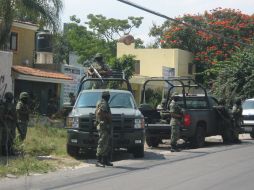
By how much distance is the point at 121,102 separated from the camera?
15016 millimetres

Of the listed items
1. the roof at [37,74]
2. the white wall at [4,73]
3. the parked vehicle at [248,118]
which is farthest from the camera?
the roof at [37,74]

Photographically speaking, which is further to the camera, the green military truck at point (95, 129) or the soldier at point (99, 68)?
the soldier at point (99, 68)

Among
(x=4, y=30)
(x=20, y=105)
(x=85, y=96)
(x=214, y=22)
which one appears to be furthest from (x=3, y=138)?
(x=214, y=22)

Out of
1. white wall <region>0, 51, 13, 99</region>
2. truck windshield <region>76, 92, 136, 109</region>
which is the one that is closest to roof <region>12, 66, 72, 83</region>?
white wall <region>0, 51, 13, 99</region>

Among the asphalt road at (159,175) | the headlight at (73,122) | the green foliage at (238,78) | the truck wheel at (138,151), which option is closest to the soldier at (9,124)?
the headlight at (73,122)

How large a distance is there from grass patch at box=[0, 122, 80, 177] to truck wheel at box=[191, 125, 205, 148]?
169 inches

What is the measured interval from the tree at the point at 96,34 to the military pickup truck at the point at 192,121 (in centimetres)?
3692

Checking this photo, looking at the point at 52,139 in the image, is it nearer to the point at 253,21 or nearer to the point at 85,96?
the point at 85,96

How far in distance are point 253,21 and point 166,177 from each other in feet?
113

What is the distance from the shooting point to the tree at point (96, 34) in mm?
55688

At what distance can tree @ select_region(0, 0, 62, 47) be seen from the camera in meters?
21.6

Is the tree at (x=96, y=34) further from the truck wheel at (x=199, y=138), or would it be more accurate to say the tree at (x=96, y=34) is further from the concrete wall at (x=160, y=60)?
the truck wheel at (x=199, y=138)

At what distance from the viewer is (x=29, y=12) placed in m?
22.0

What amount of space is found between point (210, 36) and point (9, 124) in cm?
3136
